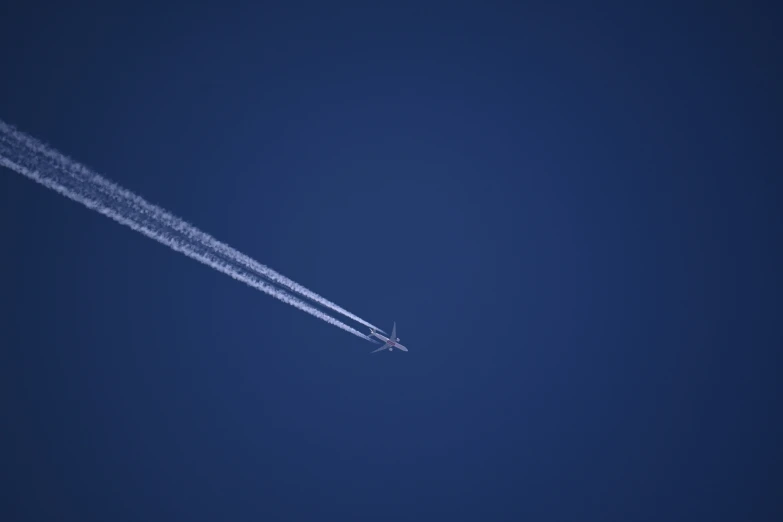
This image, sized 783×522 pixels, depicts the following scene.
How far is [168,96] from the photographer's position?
47.0 meters

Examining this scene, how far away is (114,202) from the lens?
88.5ft

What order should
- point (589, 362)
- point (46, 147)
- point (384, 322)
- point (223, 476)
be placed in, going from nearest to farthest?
point (46, 147) < point (223, 476) < point (384, 322) < point (589, 362)

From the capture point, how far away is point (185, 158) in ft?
153

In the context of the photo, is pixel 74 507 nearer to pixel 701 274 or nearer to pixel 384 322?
pixel 384 322

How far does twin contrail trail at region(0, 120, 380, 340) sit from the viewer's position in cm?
2439

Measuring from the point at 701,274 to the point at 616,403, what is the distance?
58.3 ft

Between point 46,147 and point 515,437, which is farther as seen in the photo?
point 515,437

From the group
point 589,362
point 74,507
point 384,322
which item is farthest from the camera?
point 589,362

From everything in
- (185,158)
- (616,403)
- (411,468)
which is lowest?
(411,468)

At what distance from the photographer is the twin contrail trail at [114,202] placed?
2439cm

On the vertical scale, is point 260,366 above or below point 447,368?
below

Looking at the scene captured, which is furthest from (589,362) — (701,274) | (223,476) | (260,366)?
(223,476)

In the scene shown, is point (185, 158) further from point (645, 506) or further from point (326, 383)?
point (645, 506)

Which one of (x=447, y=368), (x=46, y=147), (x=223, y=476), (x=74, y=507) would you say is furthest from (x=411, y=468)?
(x=46, y=147)
